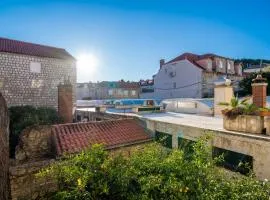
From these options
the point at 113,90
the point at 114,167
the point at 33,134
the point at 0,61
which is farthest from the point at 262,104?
the point at 113,90

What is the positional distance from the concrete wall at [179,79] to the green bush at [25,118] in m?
18.9

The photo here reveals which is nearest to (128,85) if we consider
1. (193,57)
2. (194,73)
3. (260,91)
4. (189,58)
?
(193,57)

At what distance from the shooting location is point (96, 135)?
36.8 ft

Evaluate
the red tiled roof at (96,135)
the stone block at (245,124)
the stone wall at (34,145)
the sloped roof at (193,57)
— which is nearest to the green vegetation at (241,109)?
the stone block at (245,124)

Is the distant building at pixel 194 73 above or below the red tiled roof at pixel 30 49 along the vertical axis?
below

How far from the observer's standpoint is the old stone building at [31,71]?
22.9 meters

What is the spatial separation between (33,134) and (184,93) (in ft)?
83.2

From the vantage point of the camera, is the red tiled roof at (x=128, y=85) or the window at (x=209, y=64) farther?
the red tiled roof at (x=128, y=85)

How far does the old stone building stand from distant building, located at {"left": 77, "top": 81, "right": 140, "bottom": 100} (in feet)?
57.6

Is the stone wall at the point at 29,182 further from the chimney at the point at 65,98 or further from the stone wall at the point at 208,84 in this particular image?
the stone wall at the point at 208,84

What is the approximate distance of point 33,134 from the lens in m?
9.87

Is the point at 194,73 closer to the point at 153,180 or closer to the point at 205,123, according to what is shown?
the point at 205,123

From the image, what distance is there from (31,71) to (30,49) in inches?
126

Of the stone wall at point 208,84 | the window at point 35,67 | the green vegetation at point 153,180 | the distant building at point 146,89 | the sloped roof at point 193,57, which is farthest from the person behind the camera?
the distant building at point 146,89
